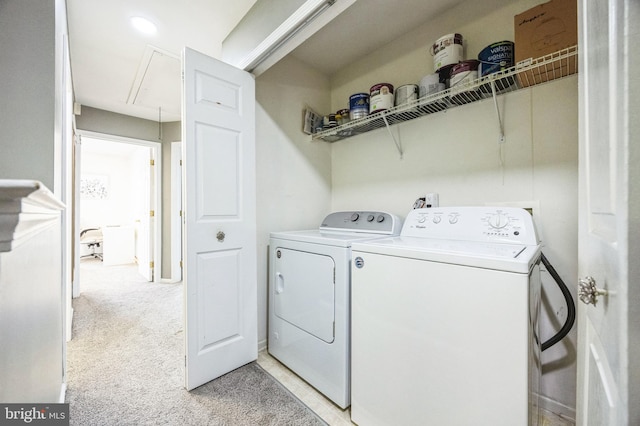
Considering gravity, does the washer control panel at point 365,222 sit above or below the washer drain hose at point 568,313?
above

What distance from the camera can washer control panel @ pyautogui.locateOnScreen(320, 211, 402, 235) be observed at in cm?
169

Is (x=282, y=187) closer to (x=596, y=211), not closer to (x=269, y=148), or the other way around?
(x=269, y=148)

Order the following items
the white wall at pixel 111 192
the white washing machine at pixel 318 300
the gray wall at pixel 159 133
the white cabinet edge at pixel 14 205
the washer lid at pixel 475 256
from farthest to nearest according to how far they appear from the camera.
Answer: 1. the white wall at pixel 111 192
2. the gray wall at pixel 159 133
3. the white washing machine at pixel 318 300
4. the washer lid at pixel 475 256
5. the white cabinet edge at pixel 14 205

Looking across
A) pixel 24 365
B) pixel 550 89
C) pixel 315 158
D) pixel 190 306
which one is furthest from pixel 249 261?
pixel 550 89

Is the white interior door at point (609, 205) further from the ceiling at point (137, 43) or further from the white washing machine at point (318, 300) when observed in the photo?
the ceiling at point (137, 43)

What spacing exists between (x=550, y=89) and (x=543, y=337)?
50.8 inches

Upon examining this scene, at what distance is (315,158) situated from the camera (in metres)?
2.31

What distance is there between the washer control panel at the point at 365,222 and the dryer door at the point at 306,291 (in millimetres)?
437

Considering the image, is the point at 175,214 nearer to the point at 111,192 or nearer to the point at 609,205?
the point at 111,192

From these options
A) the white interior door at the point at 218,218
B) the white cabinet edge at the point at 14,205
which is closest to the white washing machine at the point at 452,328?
the white interior door at the point at 218,218

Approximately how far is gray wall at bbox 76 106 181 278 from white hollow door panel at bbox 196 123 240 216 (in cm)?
264

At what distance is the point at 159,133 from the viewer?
3.80 m

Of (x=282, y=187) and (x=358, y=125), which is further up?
(x=358, y=125)

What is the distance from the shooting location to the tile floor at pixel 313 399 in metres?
1.29
